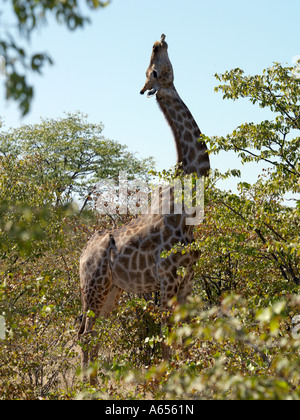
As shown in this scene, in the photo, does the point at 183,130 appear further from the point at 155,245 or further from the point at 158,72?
the point at 155,245

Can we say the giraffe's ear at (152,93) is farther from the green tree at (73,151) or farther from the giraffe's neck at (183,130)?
the green tree at (73,151)

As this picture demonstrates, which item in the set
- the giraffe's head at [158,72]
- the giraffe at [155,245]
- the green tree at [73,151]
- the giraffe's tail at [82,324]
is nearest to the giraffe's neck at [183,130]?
the giraffe at [155,245]

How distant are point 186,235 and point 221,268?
1.76 metres

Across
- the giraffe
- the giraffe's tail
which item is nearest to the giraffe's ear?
the giraffe

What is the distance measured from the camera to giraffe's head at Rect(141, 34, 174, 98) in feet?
26.6

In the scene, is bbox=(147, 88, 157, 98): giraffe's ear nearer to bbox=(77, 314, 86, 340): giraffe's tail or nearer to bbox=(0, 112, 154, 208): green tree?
bbox=(77, 314, 86, 340): giraffe's tail

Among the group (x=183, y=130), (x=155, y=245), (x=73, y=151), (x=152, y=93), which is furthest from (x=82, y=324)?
(x=73, y=151)

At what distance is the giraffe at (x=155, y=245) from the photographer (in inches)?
305

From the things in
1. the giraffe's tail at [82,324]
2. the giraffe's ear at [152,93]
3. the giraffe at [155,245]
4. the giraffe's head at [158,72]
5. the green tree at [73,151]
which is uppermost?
the green tree at [73,151]

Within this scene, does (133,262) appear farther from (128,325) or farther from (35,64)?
(35,64)

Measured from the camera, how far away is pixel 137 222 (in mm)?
8445
